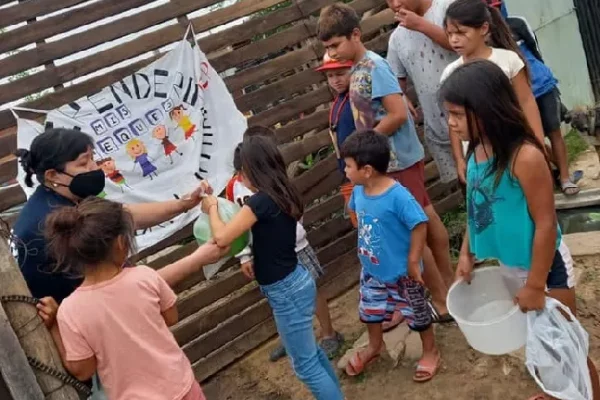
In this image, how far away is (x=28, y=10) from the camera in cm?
377

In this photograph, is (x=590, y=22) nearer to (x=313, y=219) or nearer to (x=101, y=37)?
(x=313, y=219)

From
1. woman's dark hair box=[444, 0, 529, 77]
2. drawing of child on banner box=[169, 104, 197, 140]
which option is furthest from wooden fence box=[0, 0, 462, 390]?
woman's dark hair box=[444, 0, 529, 77]

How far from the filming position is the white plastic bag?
100.0 inches

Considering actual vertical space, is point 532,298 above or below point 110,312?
below

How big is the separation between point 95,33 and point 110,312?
92.4 inches

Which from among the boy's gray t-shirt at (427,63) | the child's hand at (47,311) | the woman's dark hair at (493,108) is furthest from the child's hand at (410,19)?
the child's hand at (47,311)

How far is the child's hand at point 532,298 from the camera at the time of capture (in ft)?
8.27

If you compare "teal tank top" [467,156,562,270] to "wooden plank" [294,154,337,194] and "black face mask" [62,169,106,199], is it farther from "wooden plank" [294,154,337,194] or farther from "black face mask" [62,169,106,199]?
"wooden plank" [294,154,337,194]

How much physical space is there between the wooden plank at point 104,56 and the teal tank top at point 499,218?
2.30 metres

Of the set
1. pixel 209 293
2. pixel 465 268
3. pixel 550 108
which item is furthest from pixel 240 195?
pixel 550 108

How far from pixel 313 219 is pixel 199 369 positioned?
1.33 m

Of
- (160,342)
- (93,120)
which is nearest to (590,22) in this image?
(93,120)

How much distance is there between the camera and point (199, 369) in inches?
174

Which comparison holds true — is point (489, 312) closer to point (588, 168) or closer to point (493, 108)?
point (493, 108)
